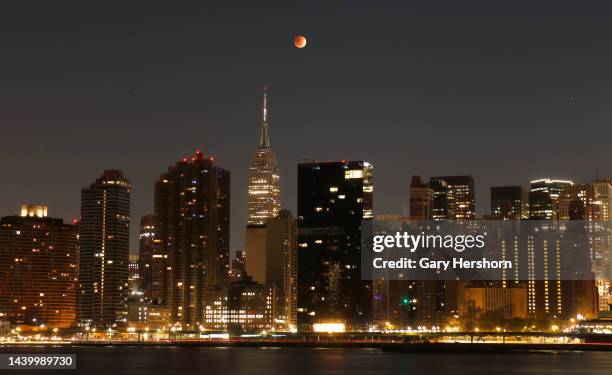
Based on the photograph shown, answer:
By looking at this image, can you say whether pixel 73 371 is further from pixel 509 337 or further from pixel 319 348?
pixel 509 337

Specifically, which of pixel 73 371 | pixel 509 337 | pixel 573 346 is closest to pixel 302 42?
pixel 73 371

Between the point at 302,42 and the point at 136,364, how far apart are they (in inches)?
1728

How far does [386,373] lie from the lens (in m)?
105

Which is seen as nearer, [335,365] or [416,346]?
[335,365]

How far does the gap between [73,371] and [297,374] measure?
22.1 metres

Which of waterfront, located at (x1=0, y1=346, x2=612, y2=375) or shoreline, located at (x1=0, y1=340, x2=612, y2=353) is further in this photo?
shoreline, located at (x1=0, y1=340, x2=612, y2=353)

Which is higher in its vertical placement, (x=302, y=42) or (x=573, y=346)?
(x=302, y=42)

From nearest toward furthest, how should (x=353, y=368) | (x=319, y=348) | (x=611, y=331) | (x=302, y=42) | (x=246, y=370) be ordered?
(x=302, y=42)
(x=246, y=370)
(x=353, y=368)
(x=319, y=348)
(x=611, y=331)

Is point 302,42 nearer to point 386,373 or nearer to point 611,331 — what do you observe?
point 386,373

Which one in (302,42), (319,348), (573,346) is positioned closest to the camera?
(302,42)

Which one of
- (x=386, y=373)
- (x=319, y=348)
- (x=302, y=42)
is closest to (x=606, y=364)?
(x=386, y=373)

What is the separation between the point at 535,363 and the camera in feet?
396

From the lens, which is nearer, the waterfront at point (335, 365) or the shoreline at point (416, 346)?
the waterfront at point (335, 365)

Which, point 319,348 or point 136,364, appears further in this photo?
point 319,348
